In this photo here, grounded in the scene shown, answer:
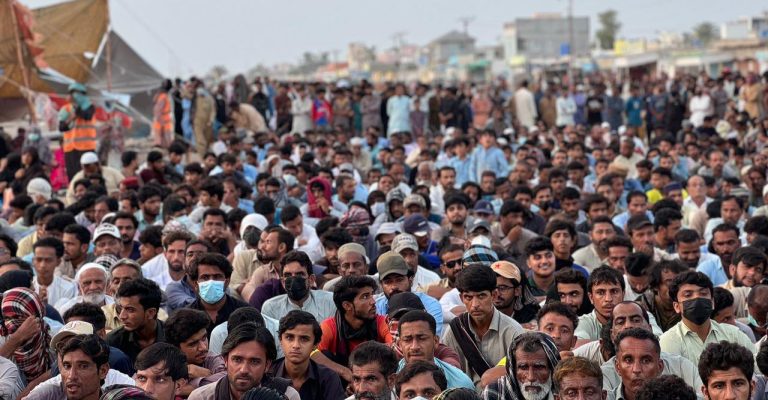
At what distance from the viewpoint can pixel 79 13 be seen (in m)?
26.6

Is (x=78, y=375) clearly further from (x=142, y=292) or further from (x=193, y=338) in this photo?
(x=142, y=292)

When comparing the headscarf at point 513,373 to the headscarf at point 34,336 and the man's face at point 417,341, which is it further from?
the headscarf at point 34,336

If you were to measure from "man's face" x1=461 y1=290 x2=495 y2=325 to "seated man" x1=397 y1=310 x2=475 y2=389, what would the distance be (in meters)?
0.67

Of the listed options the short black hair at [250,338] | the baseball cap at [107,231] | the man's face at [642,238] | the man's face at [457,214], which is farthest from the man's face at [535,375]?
the man's face at [457,214]

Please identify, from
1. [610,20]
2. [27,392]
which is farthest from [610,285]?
[610,20]

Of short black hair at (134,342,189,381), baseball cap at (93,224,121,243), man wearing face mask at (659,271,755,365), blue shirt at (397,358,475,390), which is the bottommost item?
man wearing face mask at (659,271,755,365)

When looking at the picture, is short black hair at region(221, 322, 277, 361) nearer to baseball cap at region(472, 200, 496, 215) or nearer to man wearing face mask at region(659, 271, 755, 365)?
man wearing face mask at region(659, 271, 755, 365)

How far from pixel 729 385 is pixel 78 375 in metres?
2.79

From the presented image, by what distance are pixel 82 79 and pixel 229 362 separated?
21.7 metres

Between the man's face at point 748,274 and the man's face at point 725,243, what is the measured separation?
1.28m

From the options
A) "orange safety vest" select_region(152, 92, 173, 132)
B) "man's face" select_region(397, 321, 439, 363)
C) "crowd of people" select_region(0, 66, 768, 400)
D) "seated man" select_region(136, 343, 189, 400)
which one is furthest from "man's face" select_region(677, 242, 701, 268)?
"orange safety vest" select_region(152, 92, 173, 132)

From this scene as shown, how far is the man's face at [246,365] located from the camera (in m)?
5.60

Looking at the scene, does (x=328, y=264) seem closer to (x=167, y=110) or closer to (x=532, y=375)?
(x=532, y=375)

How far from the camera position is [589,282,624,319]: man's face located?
720cm
